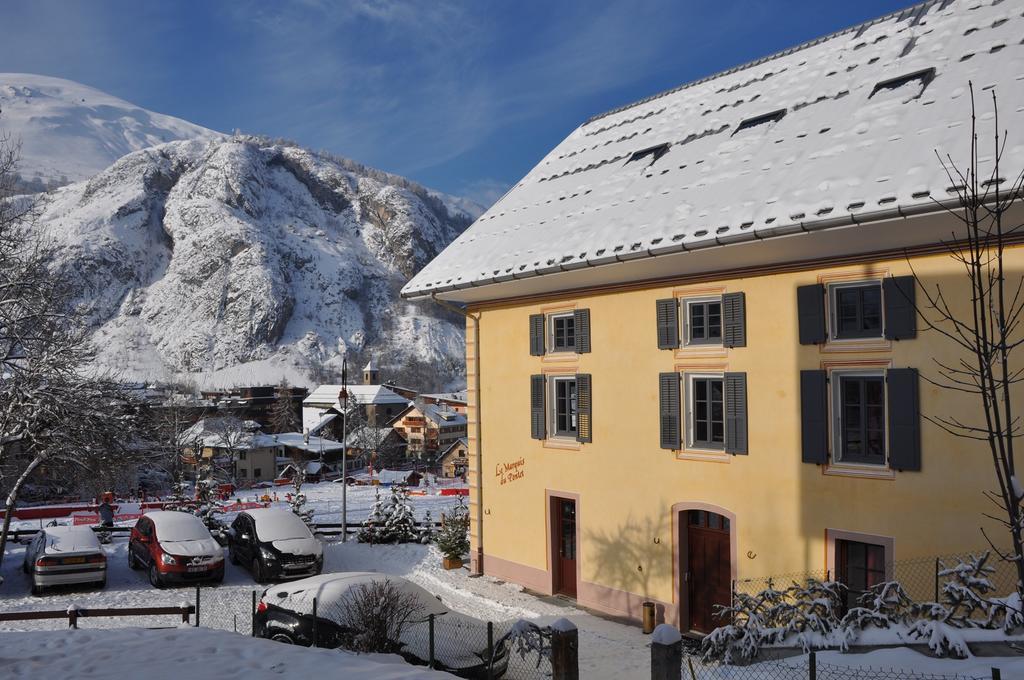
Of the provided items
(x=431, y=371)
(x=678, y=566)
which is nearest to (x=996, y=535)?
(x=678, y=566)

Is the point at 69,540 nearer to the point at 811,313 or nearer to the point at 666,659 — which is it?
the point at 666,659

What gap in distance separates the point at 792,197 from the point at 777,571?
5.96 meters

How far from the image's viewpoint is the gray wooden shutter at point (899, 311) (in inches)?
418

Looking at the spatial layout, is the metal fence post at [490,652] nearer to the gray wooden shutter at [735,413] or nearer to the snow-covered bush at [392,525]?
the gray wooden shutter at [735,413]

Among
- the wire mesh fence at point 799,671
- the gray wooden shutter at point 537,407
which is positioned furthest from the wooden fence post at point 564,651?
the gray wooden shutter at point 537,407

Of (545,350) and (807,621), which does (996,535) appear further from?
(545,350)

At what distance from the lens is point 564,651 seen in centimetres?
766

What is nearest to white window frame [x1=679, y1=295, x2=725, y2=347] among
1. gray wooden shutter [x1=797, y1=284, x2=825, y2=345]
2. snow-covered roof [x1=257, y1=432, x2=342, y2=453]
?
gray wooden shutter [x1=797, y1=284, x2=825, y2=345]

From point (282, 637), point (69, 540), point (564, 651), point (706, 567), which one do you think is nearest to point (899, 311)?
point (706, 567)

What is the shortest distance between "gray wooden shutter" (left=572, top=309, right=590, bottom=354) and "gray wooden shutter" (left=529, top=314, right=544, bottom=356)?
105 centimetres

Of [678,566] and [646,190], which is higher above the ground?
[646,190]

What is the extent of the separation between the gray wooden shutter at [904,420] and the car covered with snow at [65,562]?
1641 centimetres

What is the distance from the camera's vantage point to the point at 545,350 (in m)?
16.2

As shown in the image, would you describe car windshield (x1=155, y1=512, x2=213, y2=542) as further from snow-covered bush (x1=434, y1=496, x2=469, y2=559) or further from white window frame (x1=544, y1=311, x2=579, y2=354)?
white window frame (x1=544, y1=311, x2=579, y2=354)
